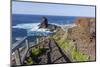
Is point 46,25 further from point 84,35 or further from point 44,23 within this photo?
point 84,35

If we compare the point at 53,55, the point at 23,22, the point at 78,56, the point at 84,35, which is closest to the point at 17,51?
the point at 23,22

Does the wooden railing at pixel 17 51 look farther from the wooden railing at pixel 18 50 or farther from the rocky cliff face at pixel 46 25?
the rocky cliff face at pixel 46 25

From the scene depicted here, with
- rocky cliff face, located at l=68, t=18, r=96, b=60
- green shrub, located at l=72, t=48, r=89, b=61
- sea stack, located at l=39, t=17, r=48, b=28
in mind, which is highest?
sea stack, located at l=39, t=17, r=48, b=28

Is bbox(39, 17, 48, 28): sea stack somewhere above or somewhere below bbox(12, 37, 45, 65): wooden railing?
above

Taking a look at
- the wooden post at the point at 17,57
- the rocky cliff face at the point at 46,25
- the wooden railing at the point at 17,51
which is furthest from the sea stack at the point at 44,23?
the wooden post at the point at 17,57

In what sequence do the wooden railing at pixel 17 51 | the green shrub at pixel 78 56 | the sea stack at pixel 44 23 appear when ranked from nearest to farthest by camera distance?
the wooden railing at pixel 17 51 < the sea stack at pixel 44 23 < the green shrub at pixel 78 56

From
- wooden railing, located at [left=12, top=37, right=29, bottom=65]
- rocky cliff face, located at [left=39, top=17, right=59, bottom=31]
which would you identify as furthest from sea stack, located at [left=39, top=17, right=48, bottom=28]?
wooden railing, located at [left=12, top=37, right=29, bottom=65]

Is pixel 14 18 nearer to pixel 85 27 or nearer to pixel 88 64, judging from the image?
pixel 85 27

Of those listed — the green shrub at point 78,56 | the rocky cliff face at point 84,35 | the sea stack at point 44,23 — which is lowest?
the green shrub at point 78,56

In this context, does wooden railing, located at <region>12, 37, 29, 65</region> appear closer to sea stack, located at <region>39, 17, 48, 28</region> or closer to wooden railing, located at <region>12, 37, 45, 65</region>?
wooden railing, located at <region>12, 37, 45, 65</region>

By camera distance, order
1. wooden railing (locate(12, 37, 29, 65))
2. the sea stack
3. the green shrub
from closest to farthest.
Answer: wooden railing (locate(12, 37, 29, 65))
the sea stack
the green shrub

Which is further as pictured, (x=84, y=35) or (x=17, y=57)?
(x=84, y=35)
